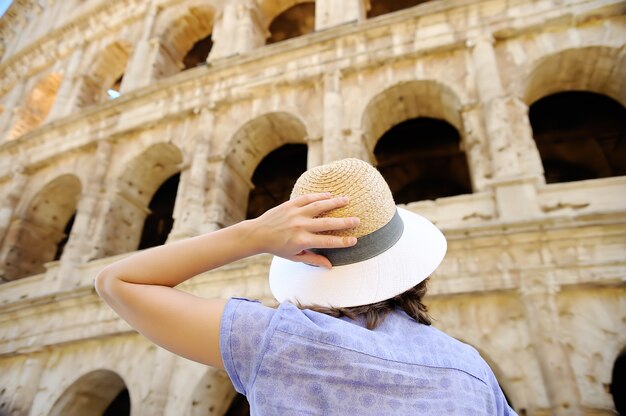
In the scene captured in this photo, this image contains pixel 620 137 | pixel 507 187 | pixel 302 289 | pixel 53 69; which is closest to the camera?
pixel 302 289

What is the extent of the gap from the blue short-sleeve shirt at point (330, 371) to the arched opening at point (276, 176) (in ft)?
27.5

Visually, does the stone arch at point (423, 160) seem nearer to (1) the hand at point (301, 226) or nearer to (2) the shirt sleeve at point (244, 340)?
(1) the hand at point (301, 226)

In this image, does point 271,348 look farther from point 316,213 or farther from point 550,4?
point 550,4

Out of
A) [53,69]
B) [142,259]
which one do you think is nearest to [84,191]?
[53,69]

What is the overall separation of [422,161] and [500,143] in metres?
3.42

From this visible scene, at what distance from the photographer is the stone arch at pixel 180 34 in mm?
10438

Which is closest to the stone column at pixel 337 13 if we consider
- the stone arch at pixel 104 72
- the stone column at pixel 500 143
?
the stone column at pixel 500 143

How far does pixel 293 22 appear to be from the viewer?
1123cm

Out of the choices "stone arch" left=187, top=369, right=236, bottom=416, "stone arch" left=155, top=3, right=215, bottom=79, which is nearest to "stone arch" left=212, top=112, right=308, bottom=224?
"stone arch" left=187, top=369, right=236, bottom=416

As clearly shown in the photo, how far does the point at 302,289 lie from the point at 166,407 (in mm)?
5136

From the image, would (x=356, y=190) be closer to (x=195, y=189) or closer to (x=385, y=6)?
(x=195, y=189)

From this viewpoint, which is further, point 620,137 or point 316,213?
point 620,137

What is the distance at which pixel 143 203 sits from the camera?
857 centimetres

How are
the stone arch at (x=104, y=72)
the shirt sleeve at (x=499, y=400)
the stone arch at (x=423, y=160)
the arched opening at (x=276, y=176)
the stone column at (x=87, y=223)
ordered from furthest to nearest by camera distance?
1. the stone arch at (x=104, y=72)
2. the arched opening at (x=276, y=176)
3. the stone arch at (x=423, y=160)
4. the stone column at (x=87, y=223)
5. the shirt sleeve at (x=499, y=400)
